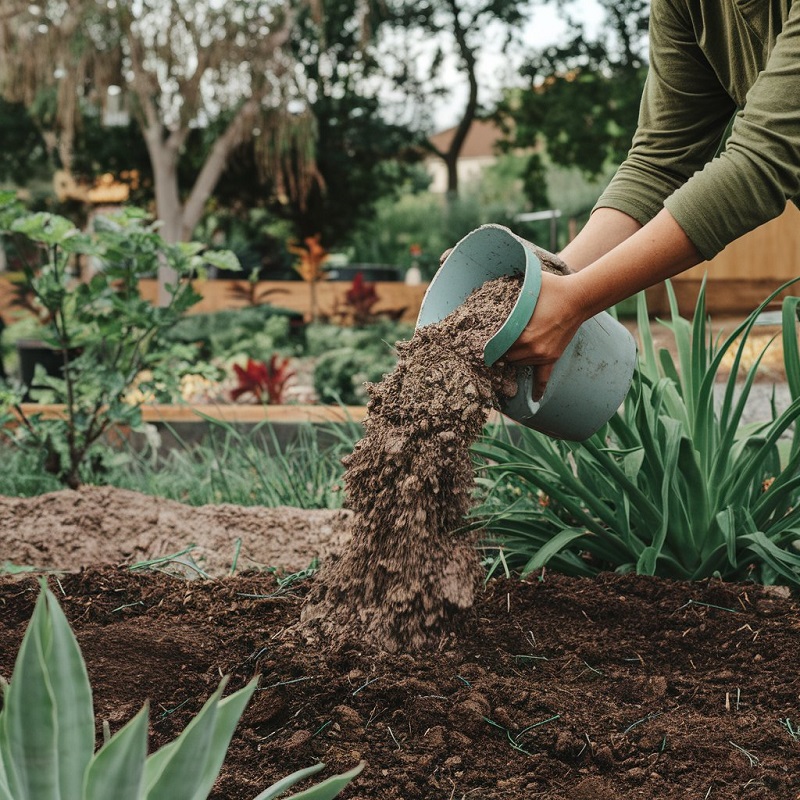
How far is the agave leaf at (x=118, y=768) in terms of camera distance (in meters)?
0.79

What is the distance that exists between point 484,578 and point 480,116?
1390 cm

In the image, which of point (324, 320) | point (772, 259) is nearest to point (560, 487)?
point (772, 259)

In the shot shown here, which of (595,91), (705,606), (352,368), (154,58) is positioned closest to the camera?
(705,606)

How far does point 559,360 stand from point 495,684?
0.59 meters

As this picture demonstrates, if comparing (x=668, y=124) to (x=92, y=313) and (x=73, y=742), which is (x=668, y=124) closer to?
(x=73, y=742)

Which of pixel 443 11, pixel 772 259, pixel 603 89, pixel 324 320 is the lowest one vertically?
pixel 324 320

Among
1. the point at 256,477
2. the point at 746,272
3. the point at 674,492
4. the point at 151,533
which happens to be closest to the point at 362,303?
the point at 746,272

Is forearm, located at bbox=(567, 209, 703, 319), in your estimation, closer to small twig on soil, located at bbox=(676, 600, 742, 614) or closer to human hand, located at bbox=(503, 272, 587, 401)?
human hand, located at bbox=(503, 272, 587, 401)

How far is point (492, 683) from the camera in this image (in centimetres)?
156

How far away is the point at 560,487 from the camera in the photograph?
2.41m

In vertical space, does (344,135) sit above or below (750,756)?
above

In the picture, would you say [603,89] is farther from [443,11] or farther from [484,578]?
[484,578]

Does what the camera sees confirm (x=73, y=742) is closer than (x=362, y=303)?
Yes

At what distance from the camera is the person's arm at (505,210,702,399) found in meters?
1.48
